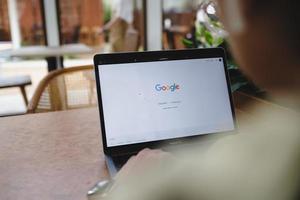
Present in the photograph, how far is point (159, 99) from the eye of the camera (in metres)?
0.90

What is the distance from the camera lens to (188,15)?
427 cm

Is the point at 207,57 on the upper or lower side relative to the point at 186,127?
upper

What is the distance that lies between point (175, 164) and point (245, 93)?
1.82 ft

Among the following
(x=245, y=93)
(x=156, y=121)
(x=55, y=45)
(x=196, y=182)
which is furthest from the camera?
(x=55, y=45)

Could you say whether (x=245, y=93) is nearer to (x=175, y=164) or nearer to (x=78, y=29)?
(x=175, y=164)

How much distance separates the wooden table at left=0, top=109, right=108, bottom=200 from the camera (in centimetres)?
73

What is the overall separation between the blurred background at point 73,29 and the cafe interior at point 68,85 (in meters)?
0.01

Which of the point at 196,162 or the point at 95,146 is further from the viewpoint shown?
the point at 95,146

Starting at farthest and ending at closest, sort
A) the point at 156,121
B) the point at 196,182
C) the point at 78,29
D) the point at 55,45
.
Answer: the point at 78,29, the point at 55,45, the point at 156,121, the point at 196,182

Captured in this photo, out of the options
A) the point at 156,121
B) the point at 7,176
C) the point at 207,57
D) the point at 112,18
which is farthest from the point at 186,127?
the point at 112,18

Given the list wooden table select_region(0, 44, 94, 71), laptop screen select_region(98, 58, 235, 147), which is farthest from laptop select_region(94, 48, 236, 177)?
wooden table select_region(0, 44, 94, 71)

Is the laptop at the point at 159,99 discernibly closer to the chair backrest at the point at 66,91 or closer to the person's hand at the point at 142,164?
the person's hand at the point at 142,164

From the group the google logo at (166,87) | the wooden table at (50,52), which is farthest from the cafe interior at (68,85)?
the google logo at (166,87)

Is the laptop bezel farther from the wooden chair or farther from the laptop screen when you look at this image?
the wooden chair
